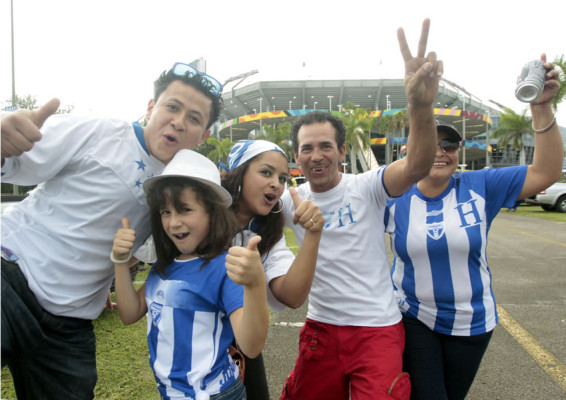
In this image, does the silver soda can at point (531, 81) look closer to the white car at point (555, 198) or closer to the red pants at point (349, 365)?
the red pants at point (349, 365)

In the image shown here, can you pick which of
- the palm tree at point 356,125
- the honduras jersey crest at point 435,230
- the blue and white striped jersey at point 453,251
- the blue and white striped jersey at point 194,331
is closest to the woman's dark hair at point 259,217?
the blue and white striped jersey at point 194,331

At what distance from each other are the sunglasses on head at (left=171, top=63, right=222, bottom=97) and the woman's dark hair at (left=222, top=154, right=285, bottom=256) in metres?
0.45

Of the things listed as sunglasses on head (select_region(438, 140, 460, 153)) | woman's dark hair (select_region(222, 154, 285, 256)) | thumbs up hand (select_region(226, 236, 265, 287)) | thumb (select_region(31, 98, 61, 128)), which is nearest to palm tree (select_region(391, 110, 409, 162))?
sunglasses on head (select_region(438, 140, 460, 153))

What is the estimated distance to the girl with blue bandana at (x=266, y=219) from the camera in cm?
175

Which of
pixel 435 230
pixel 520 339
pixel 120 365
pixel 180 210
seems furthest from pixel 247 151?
pixel 520 339

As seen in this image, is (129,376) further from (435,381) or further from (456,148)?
(456,148)

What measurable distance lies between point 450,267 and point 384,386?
2.67 ft

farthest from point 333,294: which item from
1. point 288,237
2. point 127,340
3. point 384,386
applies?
point 288,237

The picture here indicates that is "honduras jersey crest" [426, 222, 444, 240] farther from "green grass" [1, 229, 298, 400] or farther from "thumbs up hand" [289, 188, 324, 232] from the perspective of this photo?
"green grass" [1, 229, 298, 400]

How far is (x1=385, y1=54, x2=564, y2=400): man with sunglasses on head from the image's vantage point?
6.99 ft

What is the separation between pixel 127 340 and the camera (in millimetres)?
3713

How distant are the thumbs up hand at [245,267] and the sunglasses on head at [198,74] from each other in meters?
1.03

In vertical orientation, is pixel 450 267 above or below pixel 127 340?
above

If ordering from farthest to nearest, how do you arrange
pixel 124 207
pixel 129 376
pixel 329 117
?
pixel 129 376 → pixel 329 117 → pixel 124 207
